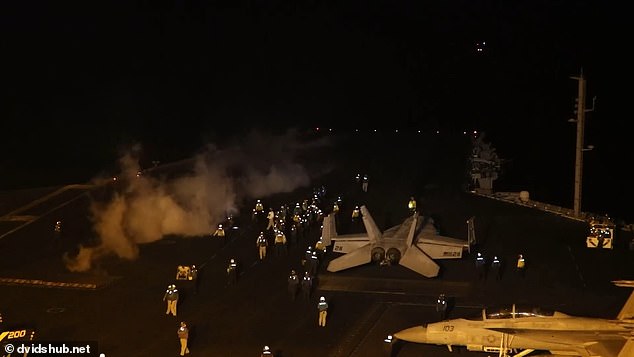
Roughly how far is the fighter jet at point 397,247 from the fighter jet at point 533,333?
907 cm

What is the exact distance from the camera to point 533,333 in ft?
66.3

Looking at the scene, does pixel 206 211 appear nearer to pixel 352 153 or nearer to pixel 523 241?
pixel 523 241

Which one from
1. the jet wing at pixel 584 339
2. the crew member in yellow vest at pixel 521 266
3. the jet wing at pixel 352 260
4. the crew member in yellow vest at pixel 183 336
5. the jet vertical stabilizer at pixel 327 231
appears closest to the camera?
the jet wing at pixel 584 339

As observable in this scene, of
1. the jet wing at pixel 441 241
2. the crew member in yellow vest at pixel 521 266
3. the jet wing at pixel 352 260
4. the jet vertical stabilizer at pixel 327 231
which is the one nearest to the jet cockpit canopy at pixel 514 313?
the crew member in yellow vest at pixel 521 266

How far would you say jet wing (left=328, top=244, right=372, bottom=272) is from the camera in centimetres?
3139

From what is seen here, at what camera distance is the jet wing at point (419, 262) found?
1199 inches

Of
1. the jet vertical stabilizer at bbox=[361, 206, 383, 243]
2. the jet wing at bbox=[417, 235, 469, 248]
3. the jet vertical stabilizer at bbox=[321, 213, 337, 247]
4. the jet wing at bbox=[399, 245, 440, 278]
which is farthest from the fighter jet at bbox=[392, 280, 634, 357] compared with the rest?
the jet vertical stabilizer at bbox=[321, 213, 337, 247]

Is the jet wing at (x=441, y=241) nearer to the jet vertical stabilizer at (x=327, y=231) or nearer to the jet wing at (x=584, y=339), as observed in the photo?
the jet vertical stabilizer at (x=327, y=231)

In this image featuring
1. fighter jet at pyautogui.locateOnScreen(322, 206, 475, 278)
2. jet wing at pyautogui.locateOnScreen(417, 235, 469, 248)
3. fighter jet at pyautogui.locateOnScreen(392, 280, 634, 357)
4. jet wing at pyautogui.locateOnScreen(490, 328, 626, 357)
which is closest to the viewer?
jet wing at pyautogui.locateOnScreen(490, 328, 626, 357)

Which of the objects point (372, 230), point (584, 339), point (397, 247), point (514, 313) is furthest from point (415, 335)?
point (372, 230)

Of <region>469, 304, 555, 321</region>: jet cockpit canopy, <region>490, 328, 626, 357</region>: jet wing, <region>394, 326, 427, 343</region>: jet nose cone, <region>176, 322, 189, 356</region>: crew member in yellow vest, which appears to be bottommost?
<region>176, 322, 189, 356</region>: crew member in yellow vest

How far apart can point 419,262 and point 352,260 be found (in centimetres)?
291

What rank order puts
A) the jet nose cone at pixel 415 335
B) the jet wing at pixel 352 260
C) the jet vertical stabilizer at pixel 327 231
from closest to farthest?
1. the jet nose cone at pixel 415 335
2. the jet wing at pixel 352 260
3. the jet vertical stabilizer at pixel 327 231

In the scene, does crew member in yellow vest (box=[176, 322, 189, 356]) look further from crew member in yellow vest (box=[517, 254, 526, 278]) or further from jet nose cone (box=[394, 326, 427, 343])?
crew member in yellow vest (box=[517, 254, 526, 278])
